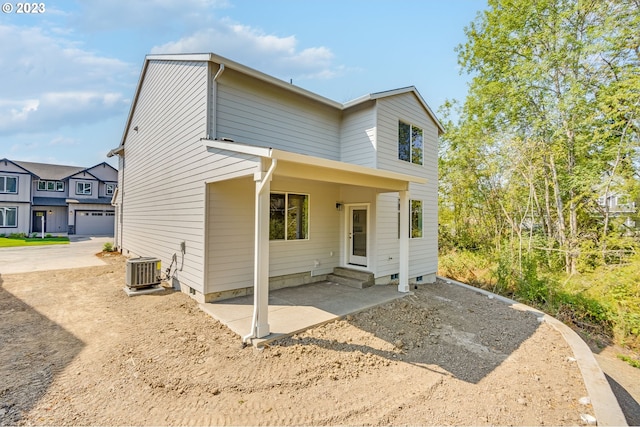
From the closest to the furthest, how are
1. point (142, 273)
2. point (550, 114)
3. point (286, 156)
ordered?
1. point (286, 156)
2. point (142, 273)
3. point (550, 114)

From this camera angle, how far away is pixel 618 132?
955 centimetres

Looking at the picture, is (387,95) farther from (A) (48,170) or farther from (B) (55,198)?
(A) (48,170)

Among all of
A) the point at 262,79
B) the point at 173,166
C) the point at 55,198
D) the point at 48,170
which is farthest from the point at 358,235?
the point at 48,170

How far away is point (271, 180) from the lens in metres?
5.12

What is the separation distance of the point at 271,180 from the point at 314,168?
82 cm

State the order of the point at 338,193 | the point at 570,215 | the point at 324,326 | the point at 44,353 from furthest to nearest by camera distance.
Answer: the point at 570,215
the point at 338,193
the point at 324,326
the point at 44,353

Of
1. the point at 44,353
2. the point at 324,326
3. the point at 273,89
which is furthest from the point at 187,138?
the point at 324,326

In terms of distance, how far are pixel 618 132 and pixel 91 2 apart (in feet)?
52.4

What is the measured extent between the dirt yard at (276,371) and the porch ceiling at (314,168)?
2.62 metres

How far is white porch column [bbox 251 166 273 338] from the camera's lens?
421 centimetres

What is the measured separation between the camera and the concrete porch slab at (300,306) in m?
4.71

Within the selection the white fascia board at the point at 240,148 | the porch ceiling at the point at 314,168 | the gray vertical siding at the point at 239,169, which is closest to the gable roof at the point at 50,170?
the gray vertical siding at the point at 239,169

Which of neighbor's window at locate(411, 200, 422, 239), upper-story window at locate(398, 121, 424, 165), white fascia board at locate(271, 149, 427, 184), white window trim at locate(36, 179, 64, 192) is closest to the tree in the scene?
neighbor's window at locate(411, 200, 422, 239)

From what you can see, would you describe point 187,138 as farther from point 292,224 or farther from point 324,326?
point 324,326
